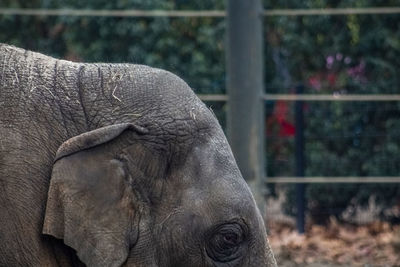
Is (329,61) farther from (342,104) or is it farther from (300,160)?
(300,160)

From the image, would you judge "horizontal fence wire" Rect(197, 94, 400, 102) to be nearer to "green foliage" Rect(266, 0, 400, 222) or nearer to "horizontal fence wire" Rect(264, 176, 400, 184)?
"green foliage" Rect(266, 0, 400, 222)

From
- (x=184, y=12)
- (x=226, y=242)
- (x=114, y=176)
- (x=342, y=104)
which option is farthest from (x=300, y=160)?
(x=114, y=176)

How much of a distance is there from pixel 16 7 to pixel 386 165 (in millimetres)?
4304

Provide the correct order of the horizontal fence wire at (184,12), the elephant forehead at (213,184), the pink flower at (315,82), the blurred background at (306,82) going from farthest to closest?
the pink flower at (315,82) < the blurred background at (306,82) < the horizontal fence wire at (184,12) < the elephant forehead at (213,184)

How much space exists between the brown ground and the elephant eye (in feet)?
14.4

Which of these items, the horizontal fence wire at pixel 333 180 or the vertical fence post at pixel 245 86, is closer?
the vertical fence post at pixel 245 86

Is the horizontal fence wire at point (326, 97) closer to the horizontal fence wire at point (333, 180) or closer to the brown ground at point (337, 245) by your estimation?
the horizontal fence wire at point (333, 180)

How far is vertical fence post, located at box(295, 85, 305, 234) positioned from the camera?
1241cm

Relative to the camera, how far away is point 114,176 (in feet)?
20.0

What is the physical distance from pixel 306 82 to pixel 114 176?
6.96 meters

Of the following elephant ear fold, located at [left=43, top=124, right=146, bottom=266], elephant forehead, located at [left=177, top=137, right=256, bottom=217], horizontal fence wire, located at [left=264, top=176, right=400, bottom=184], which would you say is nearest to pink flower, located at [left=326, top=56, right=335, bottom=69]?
horizontal fence wire, located at [left=264, top=176, right=400, bottom=184]

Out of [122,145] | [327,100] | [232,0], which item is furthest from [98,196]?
[327,100]

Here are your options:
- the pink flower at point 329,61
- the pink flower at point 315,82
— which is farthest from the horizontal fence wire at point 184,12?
the pink flower at point 315,82

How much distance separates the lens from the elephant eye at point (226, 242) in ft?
20.3
